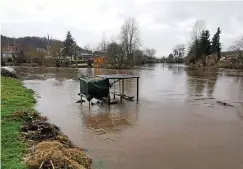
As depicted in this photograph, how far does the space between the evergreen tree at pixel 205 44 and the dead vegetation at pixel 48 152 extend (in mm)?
58467

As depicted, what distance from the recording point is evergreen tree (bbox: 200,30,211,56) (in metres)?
59.9

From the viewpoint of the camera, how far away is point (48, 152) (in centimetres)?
456

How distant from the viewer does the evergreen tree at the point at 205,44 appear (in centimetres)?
5988

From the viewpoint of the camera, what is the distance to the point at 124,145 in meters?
6.59

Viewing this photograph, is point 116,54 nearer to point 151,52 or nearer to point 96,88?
point 96,88

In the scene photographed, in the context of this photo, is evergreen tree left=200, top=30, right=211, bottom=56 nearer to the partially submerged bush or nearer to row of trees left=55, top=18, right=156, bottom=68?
row of trees left=55, top=18, right=156, bottom=68

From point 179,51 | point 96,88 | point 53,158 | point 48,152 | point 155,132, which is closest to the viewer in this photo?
point 53,158

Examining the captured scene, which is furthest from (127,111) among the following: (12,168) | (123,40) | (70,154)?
(123,40)

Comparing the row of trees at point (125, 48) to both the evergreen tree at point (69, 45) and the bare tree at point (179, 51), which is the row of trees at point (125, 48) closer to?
the evergreen tree at point (69, 45)

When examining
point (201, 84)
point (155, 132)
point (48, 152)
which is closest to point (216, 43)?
point (201, 84)

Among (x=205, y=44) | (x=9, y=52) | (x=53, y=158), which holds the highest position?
(x=205, y=44)

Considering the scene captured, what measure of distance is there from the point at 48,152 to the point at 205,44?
60.9m

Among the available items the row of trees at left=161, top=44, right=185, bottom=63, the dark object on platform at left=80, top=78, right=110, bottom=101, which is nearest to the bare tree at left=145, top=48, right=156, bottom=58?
the row of trees at left=161, top=44, right=185, bottom=63

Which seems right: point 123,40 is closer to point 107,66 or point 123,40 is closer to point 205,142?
point 107,66
